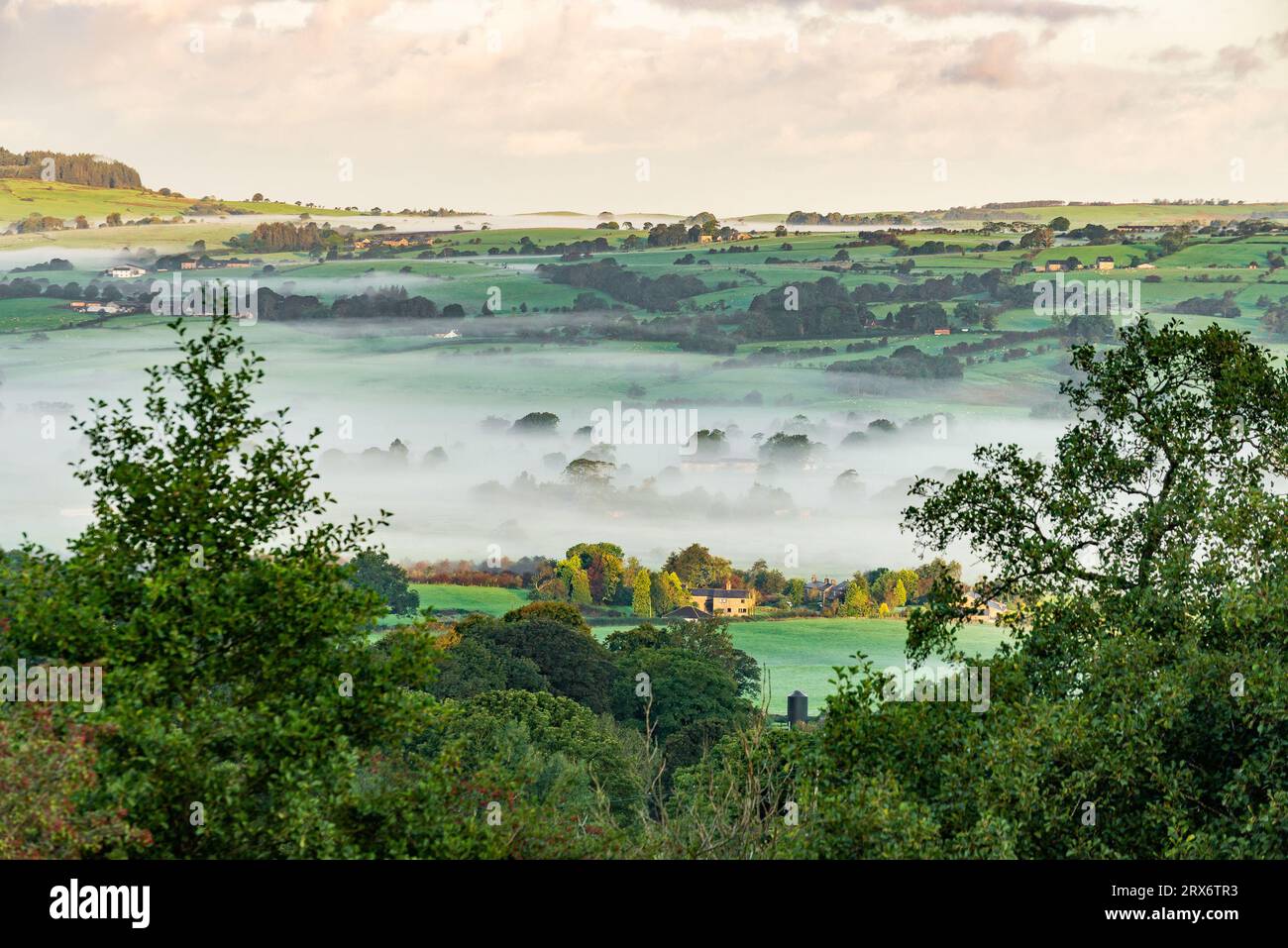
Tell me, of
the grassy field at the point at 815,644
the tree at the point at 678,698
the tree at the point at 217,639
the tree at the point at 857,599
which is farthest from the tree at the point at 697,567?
the tree at the point at 217,639

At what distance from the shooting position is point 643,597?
168 ft

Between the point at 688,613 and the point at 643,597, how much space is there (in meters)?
2.06

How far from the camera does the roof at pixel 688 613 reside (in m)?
51.5

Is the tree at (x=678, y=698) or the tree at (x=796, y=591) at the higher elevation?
the tree at (x=678, y=698)

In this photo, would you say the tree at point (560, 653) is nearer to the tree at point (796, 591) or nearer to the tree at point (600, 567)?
the tree at point (600, 567)

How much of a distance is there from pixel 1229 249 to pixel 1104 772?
61.6 m

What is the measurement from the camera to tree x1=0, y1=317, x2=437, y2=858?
783cm

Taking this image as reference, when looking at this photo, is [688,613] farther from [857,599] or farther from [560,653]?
[560,653]

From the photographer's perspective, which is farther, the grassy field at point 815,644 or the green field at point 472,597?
the green field at point 472,597

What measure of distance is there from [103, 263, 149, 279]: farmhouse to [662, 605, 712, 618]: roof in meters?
29.8

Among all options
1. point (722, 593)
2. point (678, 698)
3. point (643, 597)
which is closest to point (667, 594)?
point (643, 597)

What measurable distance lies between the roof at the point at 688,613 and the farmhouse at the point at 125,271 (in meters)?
29.8
